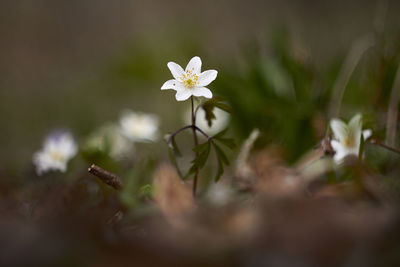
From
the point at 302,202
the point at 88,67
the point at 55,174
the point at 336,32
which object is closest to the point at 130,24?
the point at 88,67

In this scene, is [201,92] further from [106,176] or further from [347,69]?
[347,69]

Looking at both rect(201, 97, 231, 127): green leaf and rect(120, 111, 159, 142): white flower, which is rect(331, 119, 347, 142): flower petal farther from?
rect(120, 111, 159, 142): white flower

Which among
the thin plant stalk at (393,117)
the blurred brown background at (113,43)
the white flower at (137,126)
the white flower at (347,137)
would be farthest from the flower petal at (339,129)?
the blurred brown background at (113,43)

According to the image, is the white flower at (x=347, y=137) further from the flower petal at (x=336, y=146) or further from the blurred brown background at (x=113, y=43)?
A: the blurred brown background at (x=113, y=43)

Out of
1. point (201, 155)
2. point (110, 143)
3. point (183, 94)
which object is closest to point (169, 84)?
point (183, 94)

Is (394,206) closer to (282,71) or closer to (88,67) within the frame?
(282,71)

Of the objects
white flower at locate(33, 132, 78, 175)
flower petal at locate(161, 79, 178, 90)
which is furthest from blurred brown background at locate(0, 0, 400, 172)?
flower petal at locate(161, 79, 178, 90)
